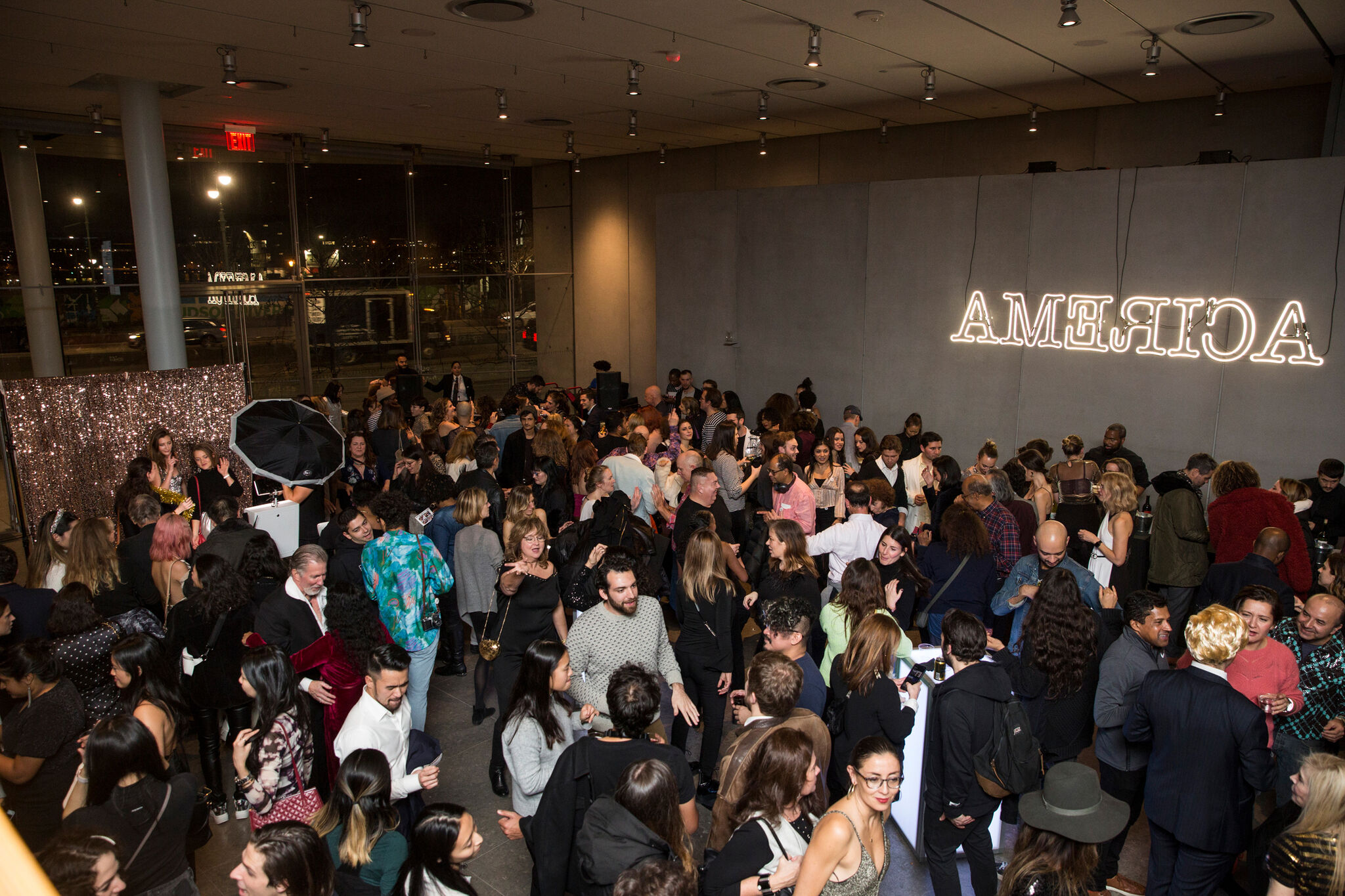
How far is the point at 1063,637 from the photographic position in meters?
4.23

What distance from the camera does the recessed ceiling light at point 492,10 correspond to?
6.53m

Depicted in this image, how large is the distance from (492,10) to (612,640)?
16.5 ft

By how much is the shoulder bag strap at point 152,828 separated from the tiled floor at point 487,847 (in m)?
1.36

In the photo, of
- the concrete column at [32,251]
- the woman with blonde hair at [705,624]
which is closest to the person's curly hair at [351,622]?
the woman with blonde hair at [705,624]

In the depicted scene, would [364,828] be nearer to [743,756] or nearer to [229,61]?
[743,756]

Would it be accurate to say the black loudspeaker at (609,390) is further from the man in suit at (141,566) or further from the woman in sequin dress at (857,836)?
the woman in sequin dress at (857,836)

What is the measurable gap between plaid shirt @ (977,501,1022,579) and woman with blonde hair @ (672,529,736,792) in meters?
2.15

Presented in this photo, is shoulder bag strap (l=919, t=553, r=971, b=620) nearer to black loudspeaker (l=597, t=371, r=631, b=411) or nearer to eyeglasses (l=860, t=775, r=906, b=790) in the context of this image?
eyeglasses (l=860, t=775, r=906, b=790)

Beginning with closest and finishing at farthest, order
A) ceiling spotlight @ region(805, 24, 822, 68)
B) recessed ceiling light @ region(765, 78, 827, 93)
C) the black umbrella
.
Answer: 1. ceiling spotlight @ region(805, 24, 822, 68)
2. the black umbrella
3. recessed ceiling light @ region(765, 78, 827, 93)

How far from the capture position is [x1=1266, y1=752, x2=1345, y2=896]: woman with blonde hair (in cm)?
297

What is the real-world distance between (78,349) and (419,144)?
6380mm

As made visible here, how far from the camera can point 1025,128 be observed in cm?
1208

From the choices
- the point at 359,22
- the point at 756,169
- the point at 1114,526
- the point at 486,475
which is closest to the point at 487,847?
the point at 486,475

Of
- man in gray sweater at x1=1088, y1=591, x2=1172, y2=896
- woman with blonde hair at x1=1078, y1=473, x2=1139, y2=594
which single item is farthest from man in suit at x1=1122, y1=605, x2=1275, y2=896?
woman with blonde hair at x1=1078, y1=473, x2=1139, y2=594
